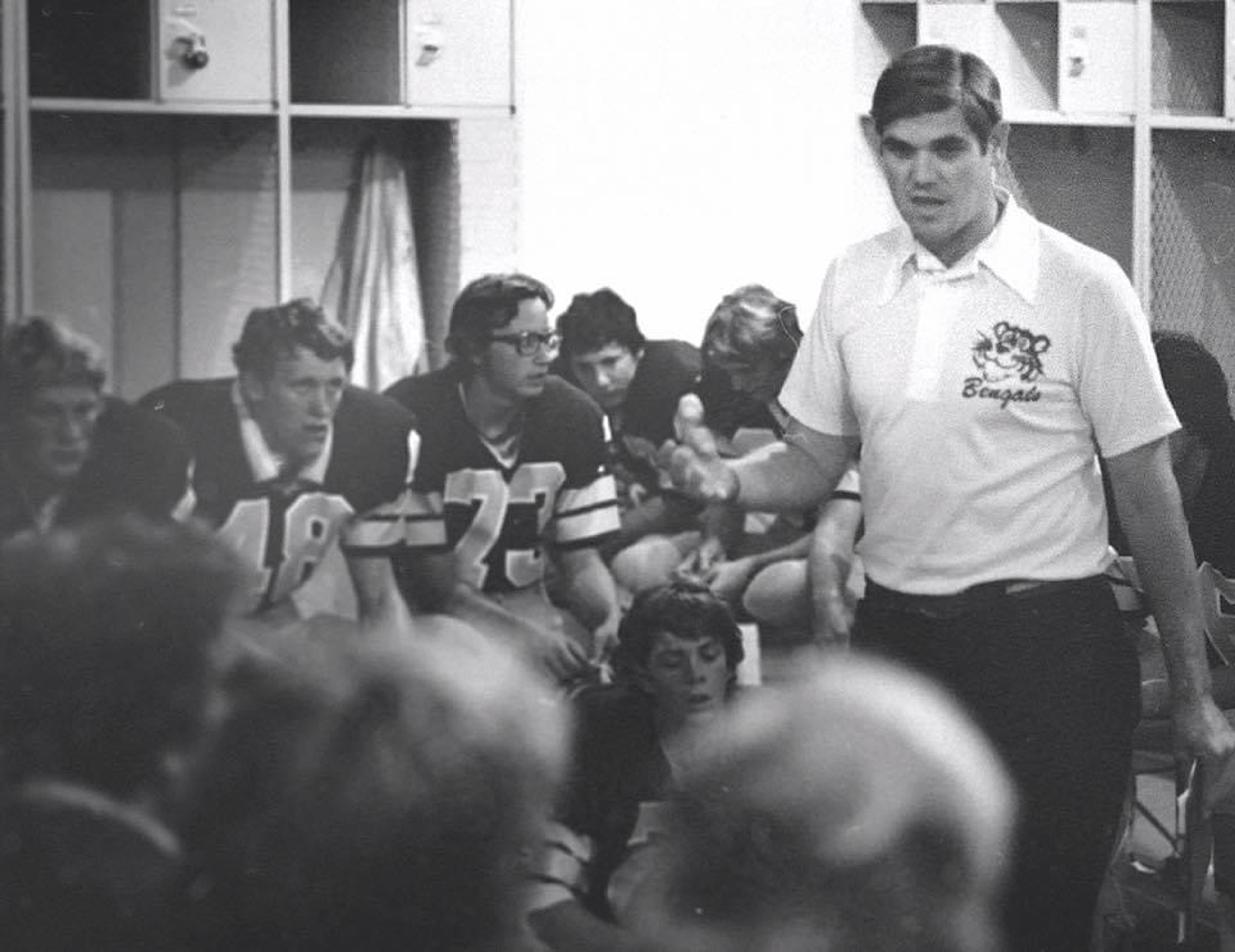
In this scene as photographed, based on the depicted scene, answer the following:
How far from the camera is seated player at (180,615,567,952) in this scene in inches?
106

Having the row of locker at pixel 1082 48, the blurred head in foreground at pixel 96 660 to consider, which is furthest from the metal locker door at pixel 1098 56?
the blurred head in foreground at pixel 96 660

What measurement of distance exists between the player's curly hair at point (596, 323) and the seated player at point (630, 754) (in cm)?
40

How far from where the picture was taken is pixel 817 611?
10.4 feet

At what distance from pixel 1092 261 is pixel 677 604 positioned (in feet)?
2.70

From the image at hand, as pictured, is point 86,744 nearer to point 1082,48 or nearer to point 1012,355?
point 1012,355

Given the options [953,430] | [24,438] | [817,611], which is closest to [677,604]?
[817,611]

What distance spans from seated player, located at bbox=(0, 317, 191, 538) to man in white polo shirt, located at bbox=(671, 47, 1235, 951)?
989mm

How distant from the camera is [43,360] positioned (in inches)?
107

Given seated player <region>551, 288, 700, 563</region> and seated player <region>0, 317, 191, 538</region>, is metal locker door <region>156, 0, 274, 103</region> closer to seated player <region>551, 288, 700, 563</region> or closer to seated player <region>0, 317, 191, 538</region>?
seated player <region>0, 317, 191, 538</region>

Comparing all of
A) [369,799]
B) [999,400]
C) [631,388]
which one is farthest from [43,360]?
[999,400]

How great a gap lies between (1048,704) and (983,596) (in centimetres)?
19

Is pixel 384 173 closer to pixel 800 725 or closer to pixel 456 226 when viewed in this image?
pixel 456 226

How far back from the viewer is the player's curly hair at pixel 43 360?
106 inches

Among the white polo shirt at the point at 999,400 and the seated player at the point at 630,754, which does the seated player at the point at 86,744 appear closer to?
the seated player at the point at 630,754
